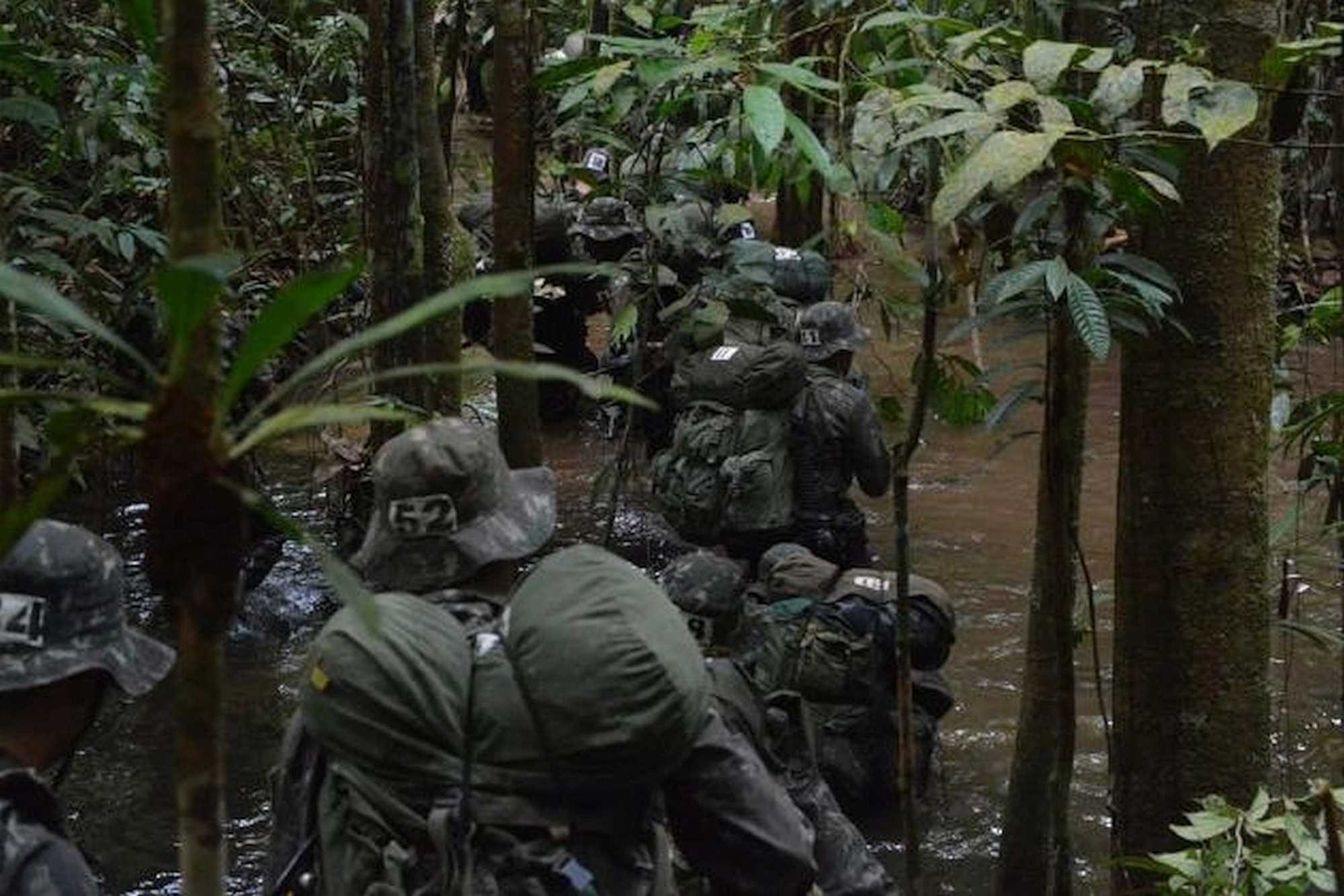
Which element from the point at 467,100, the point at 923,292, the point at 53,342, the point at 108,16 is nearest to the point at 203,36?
the point at 923,292

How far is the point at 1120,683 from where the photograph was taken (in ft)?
10.9

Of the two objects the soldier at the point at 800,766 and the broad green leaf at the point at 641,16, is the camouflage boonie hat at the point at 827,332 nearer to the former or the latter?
the broad green leaf at the point at 641,16

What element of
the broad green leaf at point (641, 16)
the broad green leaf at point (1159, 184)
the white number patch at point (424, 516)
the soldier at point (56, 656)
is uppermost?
the broad green leaf at point (641, 16)

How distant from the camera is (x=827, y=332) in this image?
6820mm

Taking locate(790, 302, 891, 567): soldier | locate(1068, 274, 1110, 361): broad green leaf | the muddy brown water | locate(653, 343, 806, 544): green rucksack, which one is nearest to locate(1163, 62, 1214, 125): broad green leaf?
locate(1068, 274, 1110, 361): broad green leaf

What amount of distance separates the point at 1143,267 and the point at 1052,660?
1.54 meters

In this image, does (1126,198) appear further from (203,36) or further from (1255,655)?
(203,36)

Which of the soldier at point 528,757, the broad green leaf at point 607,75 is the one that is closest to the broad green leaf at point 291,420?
the soldier at point 528,757

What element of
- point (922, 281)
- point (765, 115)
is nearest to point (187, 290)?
point (765, 115)

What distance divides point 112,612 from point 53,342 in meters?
4.75

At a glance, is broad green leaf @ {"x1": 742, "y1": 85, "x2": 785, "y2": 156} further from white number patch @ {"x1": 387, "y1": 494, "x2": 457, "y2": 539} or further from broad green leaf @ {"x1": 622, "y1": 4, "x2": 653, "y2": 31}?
broad green leaf @ {"x1": 622, "y1": 4, "x2": 653, "y2": 31}

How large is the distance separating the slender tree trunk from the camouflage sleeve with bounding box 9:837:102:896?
1.04 meters

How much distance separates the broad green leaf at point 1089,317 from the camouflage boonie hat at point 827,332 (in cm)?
376

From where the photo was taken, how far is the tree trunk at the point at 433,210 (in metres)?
5.69
